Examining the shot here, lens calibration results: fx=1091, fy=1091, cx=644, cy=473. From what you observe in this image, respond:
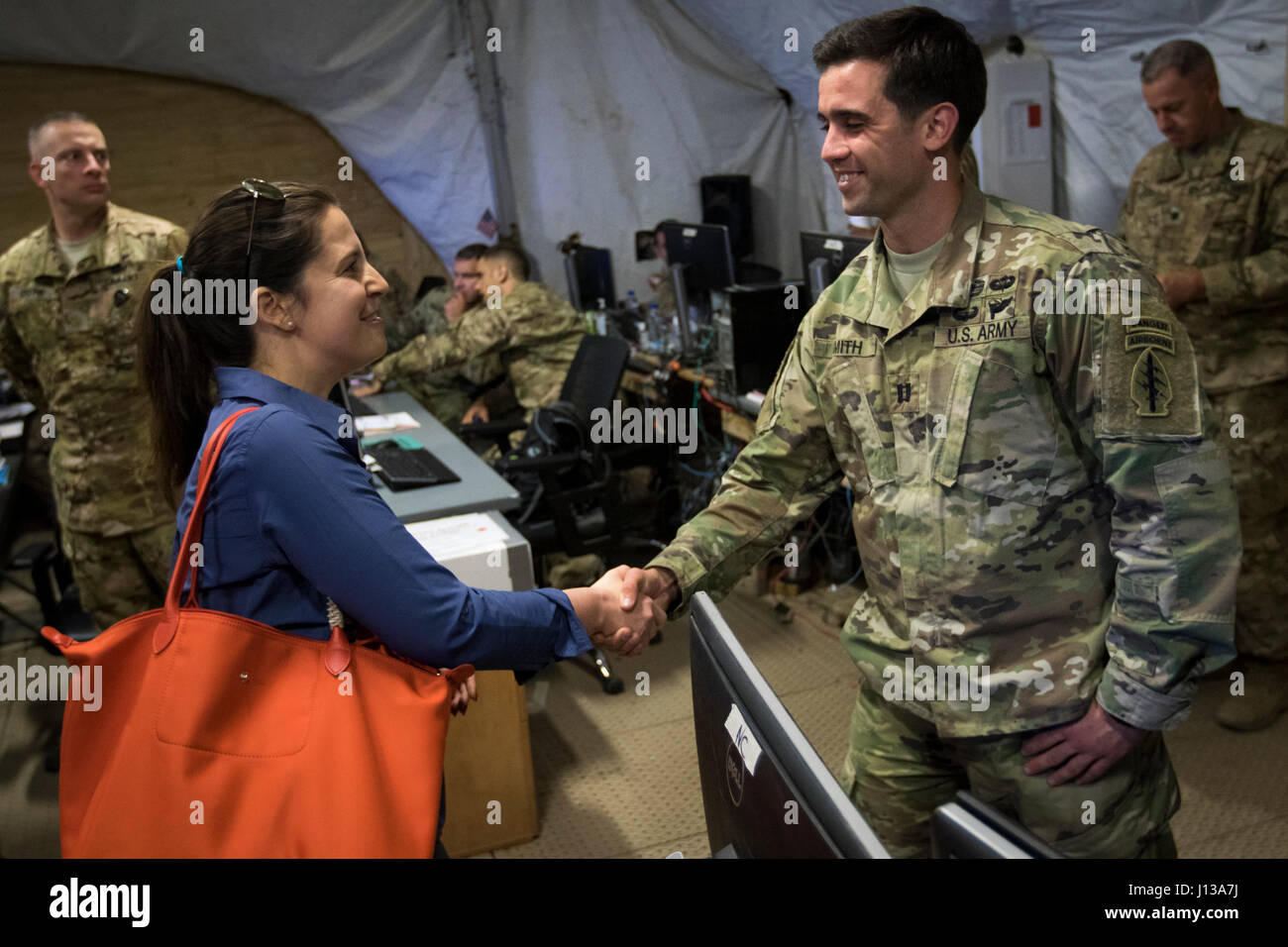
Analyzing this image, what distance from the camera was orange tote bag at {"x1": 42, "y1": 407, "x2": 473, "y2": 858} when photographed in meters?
1.06

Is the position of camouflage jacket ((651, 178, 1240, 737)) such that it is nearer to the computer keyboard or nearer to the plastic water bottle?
the computer keyboard

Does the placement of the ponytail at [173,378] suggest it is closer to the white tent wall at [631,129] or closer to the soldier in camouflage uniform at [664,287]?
the soldier in camouflage uniform at [664,287]

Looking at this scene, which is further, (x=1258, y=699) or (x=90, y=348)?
(x=90, y=348)

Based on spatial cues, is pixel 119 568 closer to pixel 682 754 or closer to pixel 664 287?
pixel 682 754

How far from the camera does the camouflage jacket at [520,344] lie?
178 inches

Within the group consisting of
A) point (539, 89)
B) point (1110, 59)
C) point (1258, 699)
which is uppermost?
point (539, 89)

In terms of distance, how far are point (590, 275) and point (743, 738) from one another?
5067 mm

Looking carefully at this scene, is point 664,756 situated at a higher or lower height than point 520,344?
lower

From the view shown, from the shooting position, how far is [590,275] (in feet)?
19.1

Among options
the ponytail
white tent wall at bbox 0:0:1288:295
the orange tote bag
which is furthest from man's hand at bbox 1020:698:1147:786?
white tent wall at bbox 0:0:1288:295

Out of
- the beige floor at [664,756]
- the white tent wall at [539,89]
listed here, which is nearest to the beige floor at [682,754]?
the beige floor at [664,756]

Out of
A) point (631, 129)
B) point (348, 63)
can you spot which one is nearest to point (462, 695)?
point (348, 63)

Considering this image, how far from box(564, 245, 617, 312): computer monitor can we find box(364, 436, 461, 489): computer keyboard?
2475 millimetres
